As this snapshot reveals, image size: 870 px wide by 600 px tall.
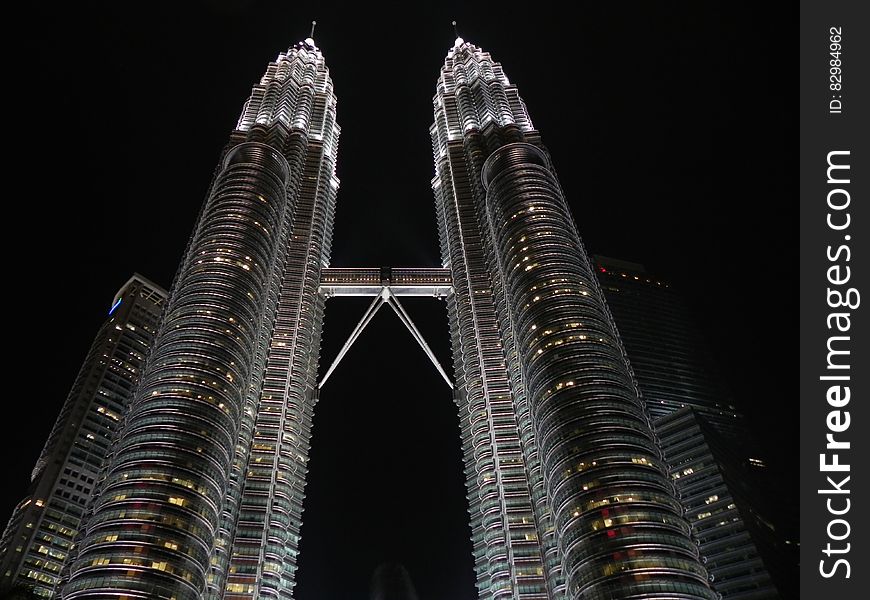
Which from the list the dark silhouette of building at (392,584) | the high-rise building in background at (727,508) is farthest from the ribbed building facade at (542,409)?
the high-rise building in background at (727,508)

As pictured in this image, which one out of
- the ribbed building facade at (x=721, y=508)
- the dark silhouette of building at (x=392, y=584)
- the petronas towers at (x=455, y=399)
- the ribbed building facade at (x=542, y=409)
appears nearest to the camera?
the ribbed building facade at (x=542, y=409)

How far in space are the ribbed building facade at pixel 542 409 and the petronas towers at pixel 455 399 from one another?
1.14 ft

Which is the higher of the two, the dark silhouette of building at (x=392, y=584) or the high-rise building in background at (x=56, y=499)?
the high-rise building in background at (x=56, y=499)

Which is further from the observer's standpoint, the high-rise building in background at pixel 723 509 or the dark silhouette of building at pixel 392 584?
the high-rise building in background at pixel 723 509

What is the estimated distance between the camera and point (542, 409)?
116 metres

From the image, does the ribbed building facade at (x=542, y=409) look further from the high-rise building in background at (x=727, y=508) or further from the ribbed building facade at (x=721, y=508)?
the ribbed building facade at (x=721, y=508)

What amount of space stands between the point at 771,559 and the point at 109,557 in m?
120

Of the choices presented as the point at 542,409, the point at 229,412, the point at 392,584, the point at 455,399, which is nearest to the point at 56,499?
the point at 229,412

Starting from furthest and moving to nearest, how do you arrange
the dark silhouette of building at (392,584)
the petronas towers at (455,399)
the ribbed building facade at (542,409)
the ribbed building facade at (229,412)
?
the dark silhouette of building at (392,584) < the ribbed building facade at (229,412) < the petronas towers at (455,399) < the ribbed building facade at (542,409)

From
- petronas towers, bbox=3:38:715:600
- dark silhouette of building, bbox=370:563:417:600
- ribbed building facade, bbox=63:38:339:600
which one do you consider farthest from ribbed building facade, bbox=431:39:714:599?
ribbed building facade, bbox=63:38:339:600

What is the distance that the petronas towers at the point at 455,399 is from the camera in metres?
96.1

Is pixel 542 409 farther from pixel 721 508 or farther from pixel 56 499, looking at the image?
pixel 56 499

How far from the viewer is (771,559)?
5561 inches

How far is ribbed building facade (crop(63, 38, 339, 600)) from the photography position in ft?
318
